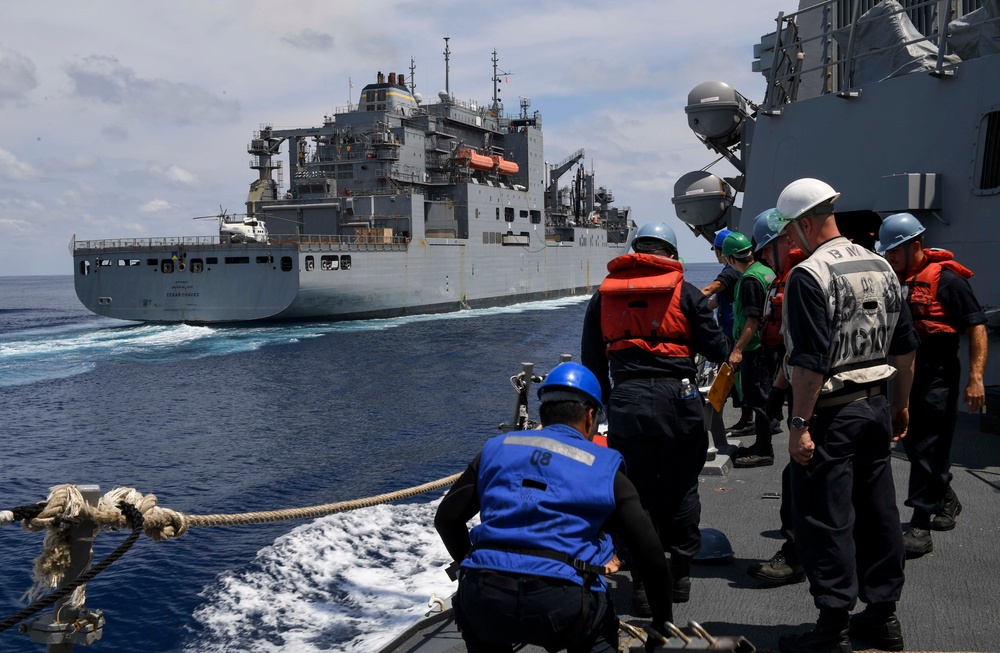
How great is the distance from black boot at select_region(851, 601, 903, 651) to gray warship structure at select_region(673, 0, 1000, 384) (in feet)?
14.3

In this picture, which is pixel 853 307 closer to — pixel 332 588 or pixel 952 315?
pixel 952 315

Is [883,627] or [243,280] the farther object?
[243,280]

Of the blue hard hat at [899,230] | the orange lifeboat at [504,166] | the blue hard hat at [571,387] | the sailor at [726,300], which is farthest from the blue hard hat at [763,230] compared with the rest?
the orange lifeboat at [504,166]

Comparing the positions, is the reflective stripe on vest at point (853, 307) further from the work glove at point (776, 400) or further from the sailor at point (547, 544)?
the sailor at point (547, 544)

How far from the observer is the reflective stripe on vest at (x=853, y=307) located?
2924 mm

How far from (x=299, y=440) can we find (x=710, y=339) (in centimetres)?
1141

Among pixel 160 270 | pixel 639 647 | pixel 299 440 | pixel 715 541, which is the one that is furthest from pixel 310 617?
pixel 160 270

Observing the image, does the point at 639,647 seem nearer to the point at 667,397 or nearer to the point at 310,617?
the point at 667,397

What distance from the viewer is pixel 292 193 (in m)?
40.5

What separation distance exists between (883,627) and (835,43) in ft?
30.7

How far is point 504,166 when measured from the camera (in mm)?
46281

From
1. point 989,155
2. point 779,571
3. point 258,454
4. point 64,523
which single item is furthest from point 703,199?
point 64,523

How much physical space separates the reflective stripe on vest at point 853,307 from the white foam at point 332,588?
9.97 feet

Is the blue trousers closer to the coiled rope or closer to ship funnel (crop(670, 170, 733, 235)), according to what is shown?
the coiled rope
